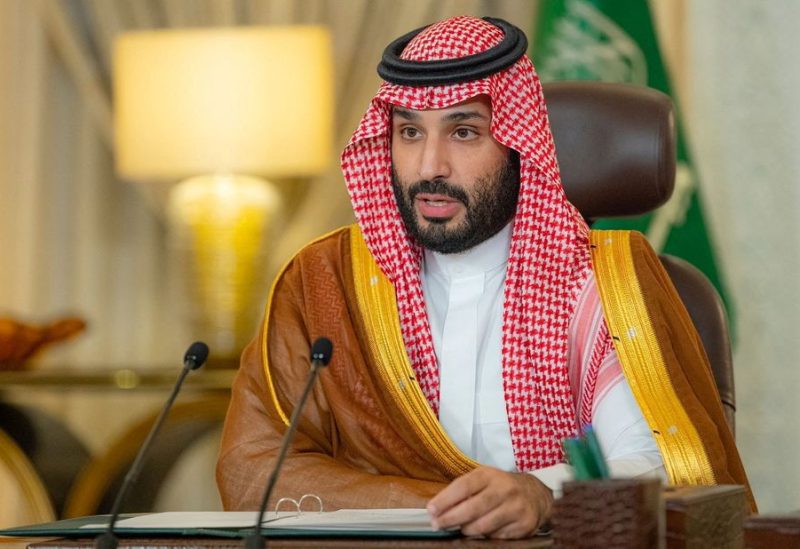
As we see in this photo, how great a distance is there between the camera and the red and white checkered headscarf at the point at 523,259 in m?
2.50

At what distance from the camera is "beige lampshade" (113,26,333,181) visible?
4195 mm

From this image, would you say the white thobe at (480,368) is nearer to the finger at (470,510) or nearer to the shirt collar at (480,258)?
the shirt collar at (480,258)

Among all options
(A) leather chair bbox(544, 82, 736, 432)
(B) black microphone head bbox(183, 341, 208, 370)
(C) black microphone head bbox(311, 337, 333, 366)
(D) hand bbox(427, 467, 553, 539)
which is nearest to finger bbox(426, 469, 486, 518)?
(D) hand bbox(427, 467, 553, 539)

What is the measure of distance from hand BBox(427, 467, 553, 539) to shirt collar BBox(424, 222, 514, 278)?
85 centimetres

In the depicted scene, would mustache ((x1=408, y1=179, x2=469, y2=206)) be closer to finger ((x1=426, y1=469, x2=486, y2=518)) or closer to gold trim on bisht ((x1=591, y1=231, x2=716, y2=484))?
gold trim on bisht ((x1=591, y1=231, x2=716, y2=484))

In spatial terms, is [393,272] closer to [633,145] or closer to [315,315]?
[315,315]

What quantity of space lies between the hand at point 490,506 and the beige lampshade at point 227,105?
249 centimetres

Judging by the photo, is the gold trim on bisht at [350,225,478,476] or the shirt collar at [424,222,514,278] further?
the shirt collar at [424,222,514,278]

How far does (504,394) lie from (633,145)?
62 cm

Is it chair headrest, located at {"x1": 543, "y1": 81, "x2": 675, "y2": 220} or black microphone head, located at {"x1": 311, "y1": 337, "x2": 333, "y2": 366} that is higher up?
chair headrest, located at {"x1": 543, "y1": 81, "x2": 675, "y2": 220}

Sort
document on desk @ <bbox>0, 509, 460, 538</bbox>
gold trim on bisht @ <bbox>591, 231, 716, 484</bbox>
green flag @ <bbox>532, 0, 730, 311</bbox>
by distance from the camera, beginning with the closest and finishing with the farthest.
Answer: document on desk @ <bbox>0, 509, 460, 538</bbox>
gold trim on bisht @ <bbox>591, 231, 716, 484</bbox>
green flag @ <bbox>532, 0, 730, 311</bbox>

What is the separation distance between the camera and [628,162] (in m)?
2.76

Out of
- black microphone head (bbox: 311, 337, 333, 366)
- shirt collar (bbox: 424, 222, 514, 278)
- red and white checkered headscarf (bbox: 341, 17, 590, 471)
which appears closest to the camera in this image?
A: black microphone head (bbox: 311, 337, 333, 366)

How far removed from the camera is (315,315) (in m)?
2.58
